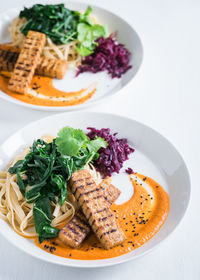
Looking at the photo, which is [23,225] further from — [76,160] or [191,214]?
[191,214]

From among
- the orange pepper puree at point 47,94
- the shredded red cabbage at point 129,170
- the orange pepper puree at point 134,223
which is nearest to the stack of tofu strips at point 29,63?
the orange pepper puree at point 47,94

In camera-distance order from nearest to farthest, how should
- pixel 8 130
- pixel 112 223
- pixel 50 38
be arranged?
pixel 112 223 < pixel 8 130 < pixel 50 38

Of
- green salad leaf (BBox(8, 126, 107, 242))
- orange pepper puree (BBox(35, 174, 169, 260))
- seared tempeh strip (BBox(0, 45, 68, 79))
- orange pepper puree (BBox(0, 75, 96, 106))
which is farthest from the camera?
seared tempeh strip (BBox(0, 45, 68, 79))

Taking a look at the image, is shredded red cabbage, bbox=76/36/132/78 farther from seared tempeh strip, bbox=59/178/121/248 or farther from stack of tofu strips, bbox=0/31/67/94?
seared tempeh strip, bbox=59/178/121/248

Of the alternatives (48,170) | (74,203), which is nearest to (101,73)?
(48,170)

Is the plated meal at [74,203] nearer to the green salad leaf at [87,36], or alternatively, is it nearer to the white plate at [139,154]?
the white plate at [139,154]

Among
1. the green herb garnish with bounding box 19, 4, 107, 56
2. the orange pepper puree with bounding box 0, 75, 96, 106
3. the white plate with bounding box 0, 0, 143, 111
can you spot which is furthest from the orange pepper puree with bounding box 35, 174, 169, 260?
the green herb garnish with bounding box 19, 4, 107, 56

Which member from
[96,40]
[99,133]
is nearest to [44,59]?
[96,40]
